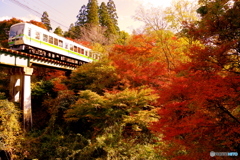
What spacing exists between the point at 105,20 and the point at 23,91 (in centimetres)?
2363

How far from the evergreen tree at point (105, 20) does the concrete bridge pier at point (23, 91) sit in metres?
19.6

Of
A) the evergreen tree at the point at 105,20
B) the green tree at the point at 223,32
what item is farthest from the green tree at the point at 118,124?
the evergreen tree at the point at 105,20

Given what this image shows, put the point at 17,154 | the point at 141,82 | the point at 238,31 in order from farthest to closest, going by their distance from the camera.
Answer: the point at 141,82 < the point at 17,154 < the point at 238,31

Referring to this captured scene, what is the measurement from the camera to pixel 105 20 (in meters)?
31.0

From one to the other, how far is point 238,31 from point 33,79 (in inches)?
709

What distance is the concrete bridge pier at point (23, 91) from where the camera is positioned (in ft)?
37.5

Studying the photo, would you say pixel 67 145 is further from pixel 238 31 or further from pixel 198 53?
pixel 238 31

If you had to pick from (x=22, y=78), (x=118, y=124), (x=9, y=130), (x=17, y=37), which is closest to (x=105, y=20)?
(x=17, y=37)

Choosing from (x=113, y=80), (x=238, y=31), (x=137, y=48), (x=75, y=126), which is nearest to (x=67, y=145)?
(x=75, y=126)

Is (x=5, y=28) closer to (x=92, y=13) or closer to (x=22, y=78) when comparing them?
(x=92, y=13)

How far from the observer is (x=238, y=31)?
152 inches

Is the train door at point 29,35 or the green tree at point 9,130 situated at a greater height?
the train door at point 29,35

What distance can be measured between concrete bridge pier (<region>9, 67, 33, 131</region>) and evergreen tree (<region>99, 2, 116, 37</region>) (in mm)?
19633

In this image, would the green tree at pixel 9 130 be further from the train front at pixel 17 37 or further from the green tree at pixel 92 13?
the green tree at pixel 92 13
